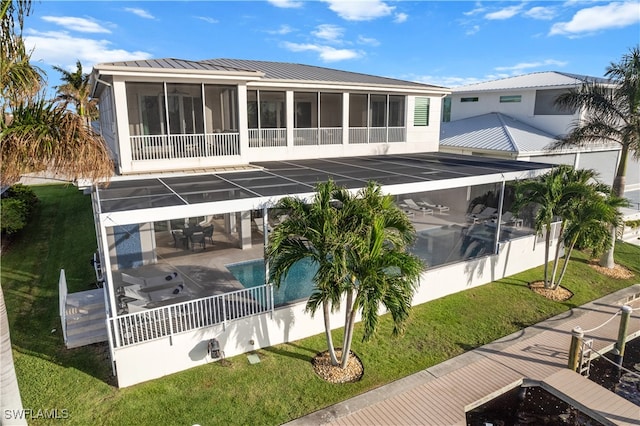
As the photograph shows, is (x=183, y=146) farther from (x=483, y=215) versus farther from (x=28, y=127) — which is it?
(x=483, y=215)

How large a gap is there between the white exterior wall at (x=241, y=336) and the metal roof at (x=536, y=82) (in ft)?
58.3

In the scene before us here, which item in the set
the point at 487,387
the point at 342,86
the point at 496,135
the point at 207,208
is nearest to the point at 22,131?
the point at 207,208

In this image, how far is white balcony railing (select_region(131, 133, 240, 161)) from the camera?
1368 centimetres

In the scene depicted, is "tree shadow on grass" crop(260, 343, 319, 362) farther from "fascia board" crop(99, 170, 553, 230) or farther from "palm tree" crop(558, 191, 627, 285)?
"palm tree" crop(558, 191, 627, 285)

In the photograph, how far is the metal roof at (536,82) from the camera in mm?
25266

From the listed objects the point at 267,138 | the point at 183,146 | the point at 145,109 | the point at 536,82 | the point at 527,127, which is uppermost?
the point at 536,82

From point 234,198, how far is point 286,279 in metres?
3.97

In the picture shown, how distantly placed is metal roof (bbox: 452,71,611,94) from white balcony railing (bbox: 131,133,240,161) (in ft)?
69.6

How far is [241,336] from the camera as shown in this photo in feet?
32.2

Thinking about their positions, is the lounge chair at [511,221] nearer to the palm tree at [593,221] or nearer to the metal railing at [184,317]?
the palm tree at [593,221]

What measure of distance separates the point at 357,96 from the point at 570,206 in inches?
500

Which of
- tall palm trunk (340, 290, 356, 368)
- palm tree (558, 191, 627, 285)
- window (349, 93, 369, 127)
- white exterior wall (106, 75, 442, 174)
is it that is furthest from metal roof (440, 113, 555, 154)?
tall palm trunk (340, 290, 356, 368)

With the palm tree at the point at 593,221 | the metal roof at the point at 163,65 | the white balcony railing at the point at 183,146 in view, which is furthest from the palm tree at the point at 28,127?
the palm tree at the point at 593,221

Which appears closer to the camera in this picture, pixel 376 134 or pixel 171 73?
pixel 171 73
